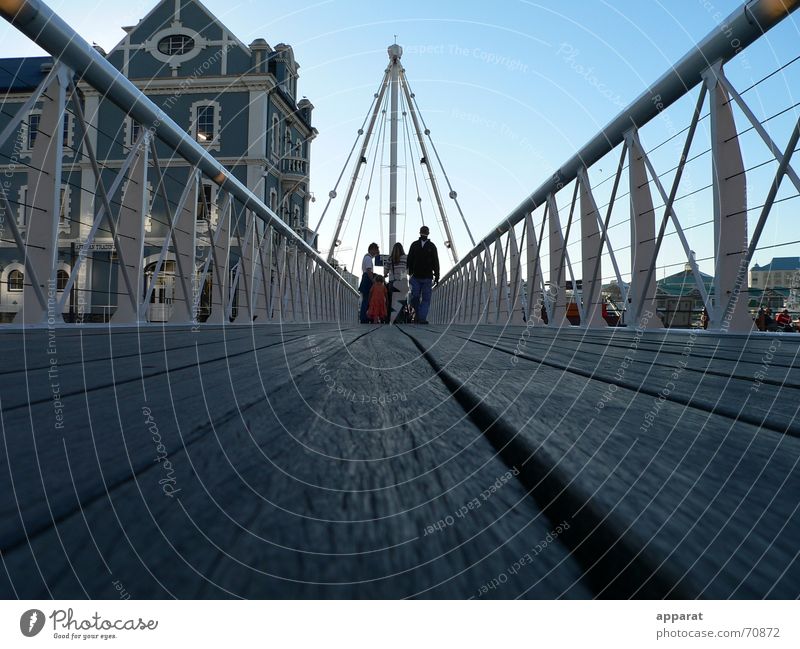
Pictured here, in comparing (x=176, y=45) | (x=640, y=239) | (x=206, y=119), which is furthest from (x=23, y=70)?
(x=640, y=239)

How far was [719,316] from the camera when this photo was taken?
1428 mm

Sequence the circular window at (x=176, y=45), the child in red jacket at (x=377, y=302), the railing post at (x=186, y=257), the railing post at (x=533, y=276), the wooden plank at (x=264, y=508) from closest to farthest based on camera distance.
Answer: the wooden plank at (x=264, y=508), the railing post at (x=186, y=257), the railing post at (x=533, y=276), the child in red jacket at (x=377, y=302), the circular window at (x=176, y=45)

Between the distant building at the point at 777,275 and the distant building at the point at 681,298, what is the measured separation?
122 mm

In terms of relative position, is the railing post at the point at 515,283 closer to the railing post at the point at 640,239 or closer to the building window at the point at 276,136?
the railing post at the point at 640,239

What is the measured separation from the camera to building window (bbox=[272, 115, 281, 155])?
441 inches

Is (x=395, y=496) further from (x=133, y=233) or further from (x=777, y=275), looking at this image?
(x=133, y=233)

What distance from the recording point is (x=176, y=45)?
10.3m

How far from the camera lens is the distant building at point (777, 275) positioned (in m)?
1.21

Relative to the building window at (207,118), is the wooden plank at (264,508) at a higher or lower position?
lower

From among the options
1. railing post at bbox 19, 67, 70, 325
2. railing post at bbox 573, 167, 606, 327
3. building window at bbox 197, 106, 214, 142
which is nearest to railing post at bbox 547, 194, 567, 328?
railing post at bbox 573, 167, 606, 327

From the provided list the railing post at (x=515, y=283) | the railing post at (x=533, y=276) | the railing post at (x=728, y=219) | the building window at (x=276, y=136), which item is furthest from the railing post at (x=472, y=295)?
the building window at (x=276, y=136)

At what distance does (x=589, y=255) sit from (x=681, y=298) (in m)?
0.64
